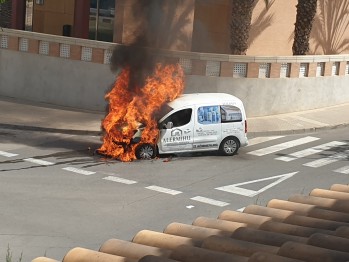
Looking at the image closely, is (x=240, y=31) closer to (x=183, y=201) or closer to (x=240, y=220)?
(x=183, y=201)

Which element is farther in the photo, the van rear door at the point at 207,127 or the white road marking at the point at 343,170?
the van rear door at the point at 207,127

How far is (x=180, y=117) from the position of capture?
2034cm

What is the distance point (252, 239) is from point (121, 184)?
11.4 meters

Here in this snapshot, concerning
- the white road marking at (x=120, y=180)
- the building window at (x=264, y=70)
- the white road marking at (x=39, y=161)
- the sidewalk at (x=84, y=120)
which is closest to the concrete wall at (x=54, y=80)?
the sidewalk at (x=84, y=120)

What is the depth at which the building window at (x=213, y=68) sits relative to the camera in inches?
1017

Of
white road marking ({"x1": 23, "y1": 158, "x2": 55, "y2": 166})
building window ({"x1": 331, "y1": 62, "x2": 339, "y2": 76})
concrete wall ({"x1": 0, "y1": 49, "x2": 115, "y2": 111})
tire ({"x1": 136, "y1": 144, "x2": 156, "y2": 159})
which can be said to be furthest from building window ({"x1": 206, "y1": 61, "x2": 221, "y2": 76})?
white road marking ({"x1": 23, "y1": 158, "x2": 55, "y2": 166})

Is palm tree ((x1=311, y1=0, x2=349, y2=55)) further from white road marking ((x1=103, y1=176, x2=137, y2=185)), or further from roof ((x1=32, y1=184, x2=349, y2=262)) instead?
roof ((x1=32, y1=184, x2=349, y2=262))

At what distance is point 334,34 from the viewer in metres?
31.0

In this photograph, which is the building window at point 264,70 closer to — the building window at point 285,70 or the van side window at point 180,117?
the building window at point 285,70

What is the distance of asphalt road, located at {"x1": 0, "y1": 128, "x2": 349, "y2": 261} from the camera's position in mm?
14305

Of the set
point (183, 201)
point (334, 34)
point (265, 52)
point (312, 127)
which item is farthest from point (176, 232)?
point (334, 34)

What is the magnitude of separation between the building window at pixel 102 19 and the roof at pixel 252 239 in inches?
972

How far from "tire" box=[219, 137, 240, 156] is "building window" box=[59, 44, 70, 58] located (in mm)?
8602

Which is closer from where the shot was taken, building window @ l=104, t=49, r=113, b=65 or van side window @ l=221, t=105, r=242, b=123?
van side window @ l=221, t=105, r=242, b=123
